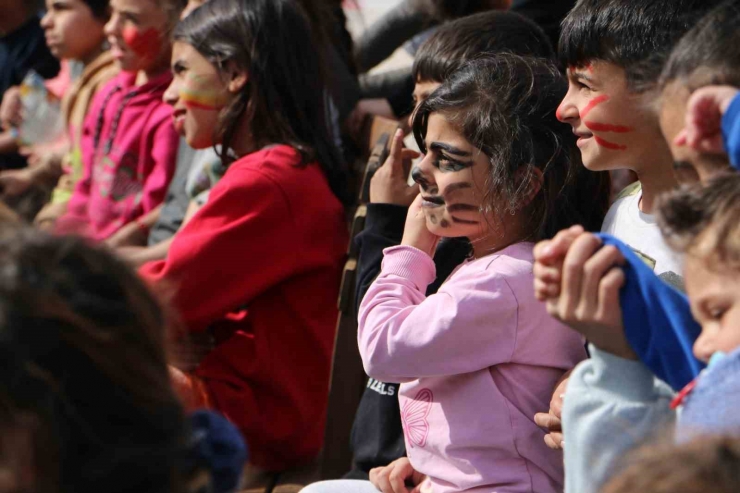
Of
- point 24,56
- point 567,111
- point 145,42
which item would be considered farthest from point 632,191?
point 24,56

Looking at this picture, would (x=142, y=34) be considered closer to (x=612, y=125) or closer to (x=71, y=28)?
(x=71, y=28)

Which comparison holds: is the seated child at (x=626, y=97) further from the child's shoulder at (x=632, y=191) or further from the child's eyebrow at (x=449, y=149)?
the child's eyebrow at (x=449, y=149)

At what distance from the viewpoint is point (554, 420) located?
5.55ft

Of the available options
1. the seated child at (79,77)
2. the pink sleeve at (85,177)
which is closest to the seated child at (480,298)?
the pink sleeve at (85,177)

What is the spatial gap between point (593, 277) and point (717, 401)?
20cm

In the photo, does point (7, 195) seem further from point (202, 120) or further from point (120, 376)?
point (120, 376)

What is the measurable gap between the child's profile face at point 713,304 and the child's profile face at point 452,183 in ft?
2.37

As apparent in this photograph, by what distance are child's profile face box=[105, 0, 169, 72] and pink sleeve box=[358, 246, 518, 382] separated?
2153 millimetres

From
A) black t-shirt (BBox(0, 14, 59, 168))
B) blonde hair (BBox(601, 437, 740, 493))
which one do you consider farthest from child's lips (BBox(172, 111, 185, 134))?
black t-shirt (BBox(0, 14, 59, 168))

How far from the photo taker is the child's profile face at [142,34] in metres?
3.71

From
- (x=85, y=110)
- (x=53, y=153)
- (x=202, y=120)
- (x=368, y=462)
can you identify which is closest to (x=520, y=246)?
(x=368, y=462)

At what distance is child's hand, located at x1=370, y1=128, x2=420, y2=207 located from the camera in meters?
2.22

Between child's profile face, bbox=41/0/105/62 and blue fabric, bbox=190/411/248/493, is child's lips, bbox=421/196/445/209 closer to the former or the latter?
blue fabric, bbox=190/411/248/493

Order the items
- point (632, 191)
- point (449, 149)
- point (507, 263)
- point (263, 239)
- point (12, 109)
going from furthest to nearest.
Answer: point (12, 109) → point (263, 239) → point (632, 191) → point (449, 149) → point (507, 263)
